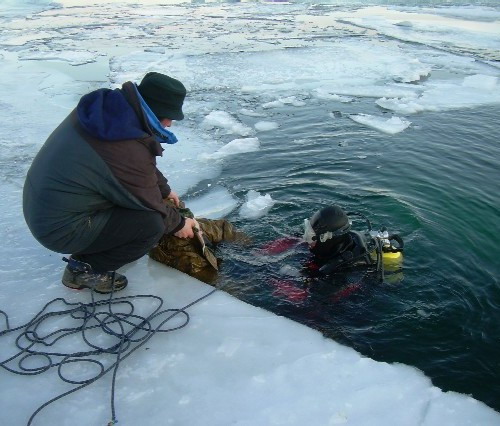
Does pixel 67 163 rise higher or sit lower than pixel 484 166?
higher

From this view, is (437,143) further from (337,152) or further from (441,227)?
(441,227)

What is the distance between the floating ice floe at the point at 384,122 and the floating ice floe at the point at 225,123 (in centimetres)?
182

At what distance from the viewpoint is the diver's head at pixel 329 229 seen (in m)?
3.42

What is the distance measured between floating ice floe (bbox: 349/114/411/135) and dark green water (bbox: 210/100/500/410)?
0.17 meters

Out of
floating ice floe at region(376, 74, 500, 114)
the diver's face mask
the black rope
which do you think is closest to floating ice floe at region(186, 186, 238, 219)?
the diver's face mask

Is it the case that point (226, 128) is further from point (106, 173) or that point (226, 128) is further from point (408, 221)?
point (106, 173)

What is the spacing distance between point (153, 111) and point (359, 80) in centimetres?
775

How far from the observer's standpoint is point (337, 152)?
6.10 meters

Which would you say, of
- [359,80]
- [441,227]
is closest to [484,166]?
[441,227]

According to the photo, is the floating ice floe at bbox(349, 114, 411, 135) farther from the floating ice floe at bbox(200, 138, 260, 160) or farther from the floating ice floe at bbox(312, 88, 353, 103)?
the floating ice floe at bbox(200, 138, 260, 160)

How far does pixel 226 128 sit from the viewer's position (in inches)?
274

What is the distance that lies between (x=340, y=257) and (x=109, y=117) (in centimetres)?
194

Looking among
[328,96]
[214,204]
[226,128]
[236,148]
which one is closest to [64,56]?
[226,128]

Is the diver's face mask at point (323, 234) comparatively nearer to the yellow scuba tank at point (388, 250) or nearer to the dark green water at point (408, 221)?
the yellow scuba tank at point (388, 250)
